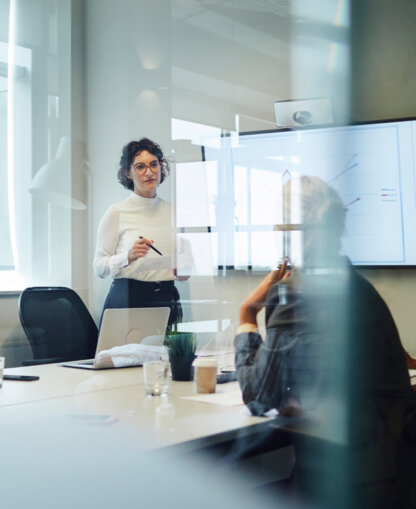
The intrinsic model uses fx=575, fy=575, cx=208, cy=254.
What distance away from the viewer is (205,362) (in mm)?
1049

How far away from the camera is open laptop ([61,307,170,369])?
124cm

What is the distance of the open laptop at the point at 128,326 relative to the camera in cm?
124

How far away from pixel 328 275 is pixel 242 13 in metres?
0.46

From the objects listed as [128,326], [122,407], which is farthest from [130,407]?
[128,326]

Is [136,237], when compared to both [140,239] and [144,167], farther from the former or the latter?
[144,167]

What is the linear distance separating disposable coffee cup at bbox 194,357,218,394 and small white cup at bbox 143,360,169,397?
0.08 metres

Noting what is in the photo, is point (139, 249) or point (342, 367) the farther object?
point (139, 249)

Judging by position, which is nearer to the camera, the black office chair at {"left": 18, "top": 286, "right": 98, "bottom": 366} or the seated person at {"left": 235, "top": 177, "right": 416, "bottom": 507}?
the seated person at {"left": 235, "top": 177, "right": 416, "bottom": 507}

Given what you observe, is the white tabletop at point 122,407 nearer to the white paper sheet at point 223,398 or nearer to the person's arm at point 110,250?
the white paper sheet at point 223,398

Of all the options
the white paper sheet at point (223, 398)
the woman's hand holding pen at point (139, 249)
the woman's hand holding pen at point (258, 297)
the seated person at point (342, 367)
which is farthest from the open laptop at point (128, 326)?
the seated person at point (342, 367)

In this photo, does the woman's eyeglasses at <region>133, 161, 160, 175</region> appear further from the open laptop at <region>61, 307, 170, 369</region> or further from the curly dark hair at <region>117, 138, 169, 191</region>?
the open laptop at <region>61, 307, 170, 369</region>

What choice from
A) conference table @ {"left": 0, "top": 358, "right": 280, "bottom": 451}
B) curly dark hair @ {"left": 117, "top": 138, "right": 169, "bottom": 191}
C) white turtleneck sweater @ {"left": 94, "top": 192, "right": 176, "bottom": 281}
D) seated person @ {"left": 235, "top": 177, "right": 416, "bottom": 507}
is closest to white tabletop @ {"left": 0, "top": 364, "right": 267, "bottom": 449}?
conference table @ {"left": 0, "top": 358, "right": 280, "bottom": 451}

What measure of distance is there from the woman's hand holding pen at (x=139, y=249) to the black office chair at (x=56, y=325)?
7.7 inches

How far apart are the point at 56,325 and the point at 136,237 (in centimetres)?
40
